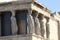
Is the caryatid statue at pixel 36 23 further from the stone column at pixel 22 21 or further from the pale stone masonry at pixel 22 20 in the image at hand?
the stone column at pixel 22 21

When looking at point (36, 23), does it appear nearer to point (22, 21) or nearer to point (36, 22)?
point (36, 22)

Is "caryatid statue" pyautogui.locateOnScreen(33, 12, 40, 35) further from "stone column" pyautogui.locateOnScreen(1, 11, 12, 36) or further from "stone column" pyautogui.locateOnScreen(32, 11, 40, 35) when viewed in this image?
"stone column" pyautogui.locateOnScreen(1, 11, 12, 36)

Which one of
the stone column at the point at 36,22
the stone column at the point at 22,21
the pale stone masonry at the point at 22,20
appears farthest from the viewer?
the stone column at the point at 36,22

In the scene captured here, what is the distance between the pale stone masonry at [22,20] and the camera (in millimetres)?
18828

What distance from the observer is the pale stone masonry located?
1883cm

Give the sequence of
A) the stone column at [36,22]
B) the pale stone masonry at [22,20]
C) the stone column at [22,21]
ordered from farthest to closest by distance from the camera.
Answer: the stone column at [36,22], the stone column at [22,21], the pale stone masonry at [22,20]

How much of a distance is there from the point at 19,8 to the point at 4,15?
116cm

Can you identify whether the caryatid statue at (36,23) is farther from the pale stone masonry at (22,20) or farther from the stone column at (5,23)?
the stone column at (5,23)

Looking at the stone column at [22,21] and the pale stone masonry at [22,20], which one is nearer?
the pale stone masonry at [22,20]

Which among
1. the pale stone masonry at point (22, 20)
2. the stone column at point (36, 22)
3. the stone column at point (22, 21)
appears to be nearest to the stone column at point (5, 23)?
the pale stone masonry at point (22, 20)

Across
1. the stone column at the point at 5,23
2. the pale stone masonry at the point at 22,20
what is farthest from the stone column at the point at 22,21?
the stone column at the point at 5,23

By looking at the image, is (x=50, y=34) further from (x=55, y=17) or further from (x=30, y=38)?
(x=30, y=38)

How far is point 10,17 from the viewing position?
19.5 m

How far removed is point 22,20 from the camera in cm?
1931
